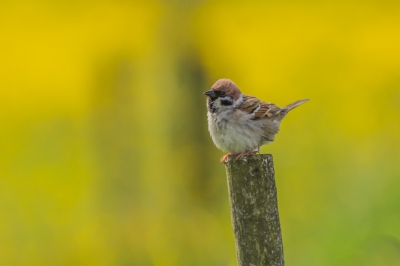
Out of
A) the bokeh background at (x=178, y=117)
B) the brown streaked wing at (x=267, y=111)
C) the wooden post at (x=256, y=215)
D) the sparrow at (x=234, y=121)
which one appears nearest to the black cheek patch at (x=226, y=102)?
the sparrow at (x=234, y=121)

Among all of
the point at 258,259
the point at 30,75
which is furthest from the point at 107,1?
the point at 258,259

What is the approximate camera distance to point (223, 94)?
336 centimetres

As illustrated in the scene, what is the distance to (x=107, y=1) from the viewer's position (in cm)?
569

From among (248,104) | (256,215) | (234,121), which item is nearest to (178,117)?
(248,104)

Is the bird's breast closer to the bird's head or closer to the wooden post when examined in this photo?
the bird's head

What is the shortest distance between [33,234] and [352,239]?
8.03 ft

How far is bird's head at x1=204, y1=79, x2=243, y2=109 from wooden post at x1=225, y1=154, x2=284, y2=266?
1.29 m

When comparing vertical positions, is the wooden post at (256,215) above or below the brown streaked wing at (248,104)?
below

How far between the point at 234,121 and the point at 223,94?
175 millimetres

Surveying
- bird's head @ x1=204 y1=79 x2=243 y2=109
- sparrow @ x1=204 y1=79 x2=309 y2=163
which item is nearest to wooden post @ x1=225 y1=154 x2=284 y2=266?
sparrow @ x1=204 y1=79 x2=309 y2=163

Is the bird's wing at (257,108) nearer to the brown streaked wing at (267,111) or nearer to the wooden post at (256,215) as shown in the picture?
the brown streaked wing at (267,111)

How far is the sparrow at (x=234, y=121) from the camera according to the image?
10.7 feet

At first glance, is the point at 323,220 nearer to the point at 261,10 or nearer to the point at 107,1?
the point at 261,10

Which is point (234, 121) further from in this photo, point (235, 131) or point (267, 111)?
point (267, 111)
